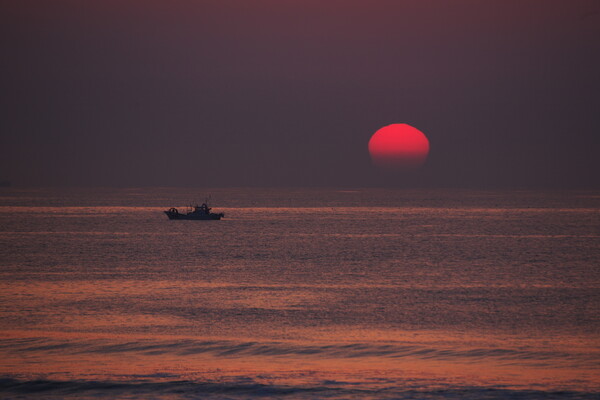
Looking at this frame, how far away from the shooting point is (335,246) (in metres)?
99.8

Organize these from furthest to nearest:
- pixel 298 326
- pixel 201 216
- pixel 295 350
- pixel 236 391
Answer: pixel 201 216
pixel 298 326
pixel 295 350
pixel 236 391

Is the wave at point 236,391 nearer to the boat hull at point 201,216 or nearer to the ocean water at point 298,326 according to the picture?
the ocean water at point 298,326

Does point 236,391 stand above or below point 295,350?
above

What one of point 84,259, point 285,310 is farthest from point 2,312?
point 84,259

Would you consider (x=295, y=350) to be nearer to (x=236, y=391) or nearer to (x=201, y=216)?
(x=236, y=391)

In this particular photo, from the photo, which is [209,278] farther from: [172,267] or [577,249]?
[577,249]

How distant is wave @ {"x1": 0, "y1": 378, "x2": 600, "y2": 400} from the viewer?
22859mm

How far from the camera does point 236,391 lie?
23.5 metres

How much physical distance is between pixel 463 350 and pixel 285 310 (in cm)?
1381

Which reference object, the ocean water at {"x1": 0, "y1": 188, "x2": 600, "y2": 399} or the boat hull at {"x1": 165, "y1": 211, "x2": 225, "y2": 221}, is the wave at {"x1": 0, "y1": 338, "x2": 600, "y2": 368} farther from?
the boat hull at {"x1": 165, "y1": 211, "x2": 225, "y2": 221}

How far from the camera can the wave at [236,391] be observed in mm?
22859

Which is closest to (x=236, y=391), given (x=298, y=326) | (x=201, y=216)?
(x=298, y=326)

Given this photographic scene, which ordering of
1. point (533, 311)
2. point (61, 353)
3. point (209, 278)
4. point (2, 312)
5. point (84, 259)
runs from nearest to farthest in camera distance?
point (61, 353)
point (2, 312)
point (533, 311)
point (209, 278)
point (84, 259)

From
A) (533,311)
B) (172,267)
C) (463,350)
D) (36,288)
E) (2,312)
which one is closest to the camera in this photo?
(463,350)
